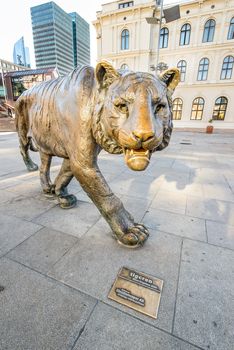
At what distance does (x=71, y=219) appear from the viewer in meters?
2.58

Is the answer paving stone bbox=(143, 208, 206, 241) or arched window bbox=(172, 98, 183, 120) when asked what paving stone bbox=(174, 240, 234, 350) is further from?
arched window bbox=(172, 98, 183, 120)

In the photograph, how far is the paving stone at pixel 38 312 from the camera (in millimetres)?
1153

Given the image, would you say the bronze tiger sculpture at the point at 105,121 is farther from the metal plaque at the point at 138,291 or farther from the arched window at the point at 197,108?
the arched window at the point at 197,108

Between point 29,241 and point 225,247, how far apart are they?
219 cm

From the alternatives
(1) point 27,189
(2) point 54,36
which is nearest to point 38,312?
(1) point 27,189

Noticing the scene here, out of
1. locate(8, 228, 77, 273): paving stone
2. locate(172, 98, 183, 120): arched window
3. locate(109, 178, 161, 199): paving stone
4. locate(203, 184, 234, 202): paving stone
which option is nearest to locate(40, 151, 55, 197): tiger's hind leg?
locate(8, 228, 77, 273): paving stone

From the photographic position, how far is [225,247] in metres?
2.11

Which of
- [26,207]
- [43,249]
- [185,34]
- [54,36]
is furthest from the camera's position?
[54,36]

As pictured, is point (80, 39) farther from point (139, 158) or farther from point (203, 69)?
point (139, 158)

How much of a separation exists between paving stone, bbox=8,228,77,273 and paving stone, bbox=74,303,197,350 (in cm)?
69

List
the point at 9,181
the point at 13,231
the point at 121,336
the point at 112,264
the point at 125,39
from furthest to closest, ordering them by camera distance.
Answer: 1. the point at 125,39
2. the point at 9,181
3. the point at 13,231
4. the point at 112,264
5. the point at 121,336

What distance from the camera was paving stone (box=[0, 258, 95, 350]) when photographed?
115 cm

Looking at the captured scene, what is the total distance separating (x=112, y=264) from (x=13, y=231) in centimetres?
132

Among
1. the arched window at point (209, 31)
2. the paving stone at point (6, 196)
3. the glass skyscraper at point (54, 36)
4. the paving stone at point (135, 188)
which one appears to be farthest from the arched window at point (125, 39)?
the glass skyscraper at point (54, 36)
